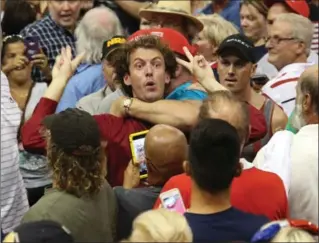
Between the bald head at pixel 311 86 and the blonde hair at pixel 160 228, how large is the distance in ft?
3.95

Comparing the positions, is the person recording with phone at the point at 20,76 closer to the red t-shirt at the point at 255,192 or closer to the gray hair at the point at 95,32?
the gray hair at the point at 95,32

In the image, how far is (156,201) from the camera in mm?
3883

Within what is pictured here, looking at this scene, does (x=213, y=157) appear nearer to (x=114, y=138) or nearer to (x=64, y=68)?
(x=114, y=138)

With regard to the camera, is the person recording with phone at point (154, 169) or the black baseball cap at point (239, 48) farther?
the black baseball cap at point (239, 48)

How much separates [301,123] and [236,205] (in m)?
0.64

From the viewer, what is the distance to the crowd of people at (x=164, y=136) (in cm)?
343

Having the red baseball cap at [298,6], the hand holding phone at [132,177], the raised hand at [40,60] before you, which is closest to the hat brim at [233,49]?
the hand holding phone at [132,177]

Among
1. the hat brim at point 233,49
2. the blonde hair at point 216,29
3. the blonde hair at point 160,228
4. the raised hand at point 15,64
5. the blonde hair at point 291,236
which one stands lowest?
the raised hand at point 15,64

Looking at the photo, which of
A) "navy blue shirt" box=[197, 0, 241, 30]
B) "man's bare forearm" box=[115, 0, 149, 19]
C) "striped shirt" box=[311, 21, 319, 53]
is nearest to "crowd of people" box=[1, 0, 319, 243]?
"striped shirt" box=[311, 21, 319, 53]

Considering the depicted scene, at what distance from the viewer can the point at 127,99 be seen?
452cm

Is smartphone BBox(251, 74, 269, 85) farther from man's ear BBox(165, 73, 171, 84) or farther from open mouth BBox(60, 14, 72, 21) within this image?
open mouth BBox(60, 14, 72, 21)

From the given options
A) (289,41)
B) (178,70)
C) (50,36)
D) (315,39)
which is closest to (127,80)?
(178,70)

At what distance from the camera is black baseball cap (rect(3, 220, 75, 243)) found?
10.1 feet

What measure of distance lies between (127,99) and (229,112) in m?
0.80
